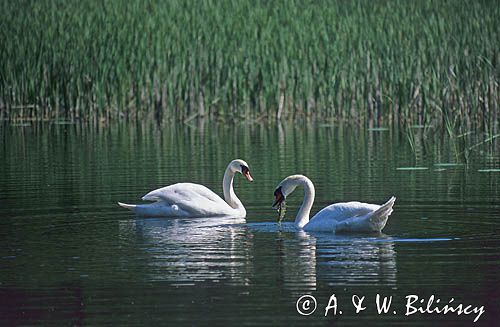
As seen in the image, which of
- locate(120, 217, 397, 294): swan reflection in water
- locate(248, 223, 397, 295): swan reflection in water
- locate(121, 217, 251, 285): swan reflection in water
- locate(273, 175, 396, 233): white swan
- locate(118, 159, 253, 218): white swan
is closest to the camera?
locate(248, 223, 397, 295): swan reflection in water

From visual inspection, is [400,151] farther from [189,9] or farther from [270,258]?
[270,258]

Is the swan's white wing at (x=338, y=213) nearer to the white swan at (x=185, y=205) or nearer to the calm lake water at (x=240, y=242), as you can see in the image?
the calm lake water at (x=240, y=242)

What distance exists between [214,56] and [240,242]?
14694 mm

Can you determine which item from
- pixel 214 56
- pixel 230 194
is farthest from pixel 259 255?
pixel 214 56

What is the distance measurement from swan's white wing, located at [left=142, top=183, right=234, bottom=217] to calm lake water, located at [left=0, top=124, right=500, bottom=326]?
1.03 feet

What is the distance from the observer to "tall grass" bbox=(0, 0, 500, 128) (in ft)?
84.3

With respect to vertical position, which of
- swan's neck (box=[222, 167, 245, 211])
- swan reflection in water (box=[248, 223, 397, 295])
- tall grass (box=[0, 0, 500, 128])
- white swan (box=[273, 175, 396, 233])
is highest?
tall grass (box=[0, 0, 500, 128])

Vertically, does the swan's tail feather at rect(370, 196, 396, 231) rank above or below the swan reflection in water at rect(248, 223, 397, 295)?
above

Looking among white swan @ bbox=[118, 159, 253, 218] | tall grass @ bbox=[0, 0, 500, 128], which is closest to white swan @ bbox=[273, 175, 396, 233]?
white swan @ bbox=[118, 159, 253, 218]

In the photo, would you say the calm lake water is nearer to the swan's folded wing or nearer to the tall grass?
the swan's folded wing

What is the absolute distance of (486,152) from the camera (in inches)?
803

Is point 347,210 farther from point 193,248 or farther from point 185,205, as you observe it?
point 185,205

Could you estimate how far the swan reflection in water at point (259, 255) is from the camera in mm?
10117

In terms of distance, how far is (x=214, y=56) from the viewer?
87.3 feet
